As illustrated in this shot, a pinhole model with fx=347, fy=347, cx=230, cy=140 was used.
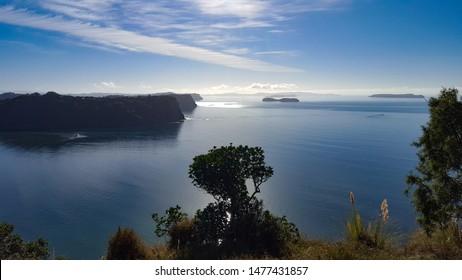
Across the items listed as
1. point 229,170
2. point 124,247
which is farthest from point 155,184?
point 124,247

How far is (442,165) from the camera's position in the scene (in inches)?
446

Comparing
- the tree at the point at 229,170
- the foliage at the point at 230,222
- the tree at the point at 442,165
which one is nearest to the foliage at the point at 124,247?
the foliage at the point at 230,222

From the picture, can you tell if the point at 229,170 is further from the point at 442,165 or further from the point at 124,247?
the point at 442,165

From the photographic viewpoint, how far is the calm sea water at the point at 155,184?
38.6 m

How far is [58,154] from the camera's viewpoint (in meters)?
87.7

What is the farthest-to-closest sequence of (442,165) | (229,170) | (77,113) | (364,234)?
(77,113), (229,170), (442,165), (364,234)

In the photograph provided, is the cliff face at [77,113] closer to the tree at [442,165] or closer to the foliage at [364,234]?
the tree at [442,165]

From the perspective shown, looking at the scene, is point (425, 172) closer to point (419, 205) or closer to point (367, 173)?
point (419, 205)

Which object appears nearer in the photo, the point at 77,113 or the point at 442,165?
the point at 442,165

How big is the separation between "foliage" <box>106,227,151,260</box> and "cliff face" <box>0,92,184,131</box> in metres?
156

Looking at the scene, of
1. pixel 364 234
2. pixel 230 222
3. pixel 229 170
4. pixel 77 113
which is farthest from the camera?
pixel 77 113

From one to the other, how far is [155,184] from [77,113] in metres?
121

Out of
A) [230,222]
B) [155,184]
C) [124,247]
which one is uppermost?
[124,247]

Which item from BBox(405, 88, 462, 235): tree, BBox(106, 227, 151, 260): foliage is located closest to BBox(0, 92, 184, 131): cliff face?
Answer: BBox(106, 227, 151, 260): foliage
